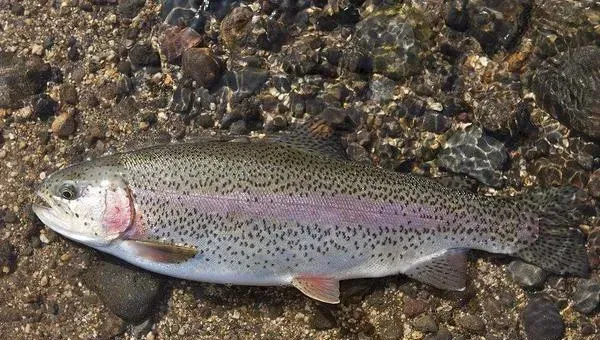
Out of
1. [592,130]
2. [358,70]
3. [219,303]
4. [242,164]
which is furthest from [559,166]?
[219,303]

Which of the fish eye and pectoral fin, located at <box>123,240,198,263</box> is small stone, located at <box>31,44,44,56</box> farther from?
pectoral fin, located at <box>123,240,198,263</box>

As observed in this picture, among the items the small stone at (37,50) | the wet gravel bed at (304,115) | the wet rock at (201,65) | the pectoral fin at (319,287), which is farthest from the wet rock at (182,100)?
the pectoral fin at (319,287)

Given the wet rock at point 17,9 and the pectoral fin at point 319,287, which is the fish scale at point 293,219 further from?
the wet rock at point 17,9

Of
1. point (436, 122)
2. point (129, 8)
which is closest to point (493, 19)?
point (436, 122)

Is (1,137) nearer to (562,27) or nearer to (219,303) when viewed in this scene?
(219,303)

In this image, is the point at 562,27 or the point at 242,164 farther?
the point at 562,27

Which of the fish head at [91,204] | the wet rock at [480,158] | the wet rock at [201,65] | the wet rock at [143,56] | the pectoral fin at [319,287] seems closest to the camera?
the fish head at [91,204]
